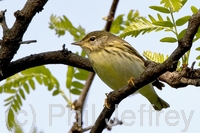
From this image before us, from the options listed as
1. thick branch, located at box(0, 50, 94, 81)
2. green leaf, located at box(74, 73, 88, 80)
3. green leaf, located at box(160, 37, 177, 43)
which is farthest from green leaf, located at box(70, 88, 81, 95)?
green leaf, located at box(160, 37, 177, 43)

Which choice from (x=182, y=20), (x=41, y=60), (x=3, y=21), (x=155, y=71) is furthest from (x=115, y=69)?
(x=155, y=71)

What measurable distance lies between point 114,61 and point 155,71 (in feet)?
6.39

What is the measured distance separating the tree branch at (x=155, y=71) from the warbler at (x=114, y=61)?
Answer: 114 centimetres

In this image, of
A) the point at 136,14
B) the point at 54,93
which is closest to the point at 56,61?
the point at 54,93

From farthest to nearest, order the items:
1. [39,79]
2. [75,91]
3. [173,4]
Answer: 1. [75,91]
2. [39,79]
3. [173,4]

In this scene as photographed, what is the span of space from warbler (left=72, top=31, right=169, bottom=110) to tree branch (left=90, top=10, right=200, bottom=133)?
3.75 feet

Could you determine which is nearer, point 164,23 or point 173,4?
point 173,4

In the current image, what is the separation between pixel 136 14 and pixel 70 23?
93 centimetres

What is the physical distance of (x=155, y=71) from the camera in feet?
10.3

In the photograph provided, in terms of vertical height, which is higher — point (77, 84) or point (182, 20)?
point (182, 20)

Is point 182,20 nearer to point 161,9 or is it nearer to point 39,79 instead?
point 161,9

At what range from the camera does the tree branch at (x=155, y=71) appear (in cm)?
284

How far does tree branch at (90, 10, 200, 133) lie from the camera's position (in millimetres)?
2835

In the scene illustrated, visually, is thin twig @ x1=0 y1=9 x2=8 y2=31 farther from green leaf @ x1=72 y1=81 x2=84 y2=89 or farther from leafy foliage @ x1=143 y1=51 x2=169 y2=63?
green leaf @ x1=72 y1=81 x2=84 y2=89
